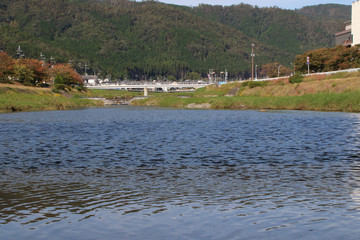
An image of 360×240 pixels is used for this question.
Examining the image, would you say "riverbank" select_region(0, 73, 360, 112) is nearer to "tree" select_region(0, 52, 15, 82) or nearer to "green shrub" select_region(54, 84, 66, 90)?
"tree" select_region(0, 52, 15, 82)

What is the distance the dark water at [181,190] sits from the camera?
13031mm

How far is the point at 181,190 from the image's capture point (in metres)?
18.0

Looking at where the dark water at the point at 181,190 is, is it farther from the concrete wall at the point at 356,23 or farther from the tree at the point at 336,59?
the concrete wall at the point at 356,23

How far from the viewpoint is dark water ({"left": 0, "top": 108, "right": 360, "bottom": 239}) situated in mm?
13031

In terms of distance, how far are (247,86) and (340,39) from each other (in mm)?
74148

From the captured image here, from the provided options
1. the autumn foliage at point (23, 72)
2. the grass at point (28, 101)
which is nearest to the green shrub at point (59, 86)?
the autumn foliage at point (23, 72)

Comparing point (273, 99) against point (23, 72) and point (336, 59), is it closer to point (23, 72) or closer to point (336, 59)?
point (336, 59)

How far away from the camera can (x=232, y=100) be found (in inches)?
3949

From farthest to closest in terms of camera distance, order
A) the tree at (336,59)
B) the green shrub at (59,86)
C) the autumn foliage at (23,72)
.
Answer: the green shrub at (59,86)
the tree at (336,59)
the autumn foliage at (23,72)

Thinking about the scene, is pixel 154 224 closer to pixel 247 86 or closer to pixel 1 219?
pixel 1 219

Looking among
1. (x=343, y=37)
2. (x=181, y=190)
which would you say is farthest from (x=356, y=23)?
(x=181, y=190)

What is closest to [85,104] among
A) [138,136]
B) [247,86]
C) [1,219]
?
[247,86]

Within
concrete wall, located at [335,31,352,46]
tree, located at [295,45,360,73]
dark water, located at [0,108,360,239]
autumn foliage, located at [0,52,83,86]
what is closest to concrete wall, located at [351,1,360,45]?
concrete wall, located at [335,31,352,46]

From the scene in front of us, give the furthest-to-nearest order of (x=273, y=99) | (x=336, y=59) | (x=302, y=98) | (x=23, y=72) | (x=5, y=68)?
1. (x=336, y=59)
2. (x=23, y=72)
3. (x=5, y=68)
4. (x=273, y=99)
5. (x=302, y=98)
